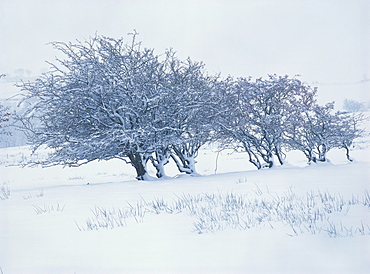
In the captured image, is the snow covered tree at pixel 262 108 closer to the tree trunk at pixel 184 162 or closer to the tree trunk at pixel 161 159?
the tree trunk at pixel 184 162

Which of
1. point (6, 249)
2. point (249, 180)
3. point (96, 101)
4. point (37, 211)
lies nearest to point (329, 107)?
point (249, 180)

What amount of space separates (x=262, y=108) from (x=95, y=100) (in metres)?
7.34

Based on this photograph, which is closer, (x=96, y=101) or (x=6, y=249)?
(x=6, y=249)

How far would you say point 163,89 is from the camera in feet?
41.3

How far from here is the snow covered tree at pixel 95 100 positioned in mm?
11664

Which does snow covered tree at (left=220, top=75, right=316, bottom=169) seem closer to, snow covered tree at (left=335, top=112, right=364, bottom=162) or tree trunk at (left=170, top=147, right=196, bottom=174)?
tree trunk at (left=170, top=147, right=196, bottom=174)

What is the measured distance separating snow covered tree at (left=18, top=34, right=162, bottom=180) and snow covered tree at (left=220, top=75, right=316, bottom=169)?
4.01 meters

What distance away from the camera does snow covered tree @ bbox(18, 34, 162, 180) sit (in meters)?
11.7

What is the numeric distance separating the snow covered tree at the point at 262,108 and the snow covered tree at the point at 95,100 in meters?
4.01

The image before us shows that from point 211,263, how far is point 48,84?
32.9 ft

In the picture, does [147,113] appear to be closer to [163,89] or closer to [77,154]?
[163,89]

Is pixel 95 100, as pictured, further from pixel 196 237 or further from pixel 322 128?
pixel 322 128

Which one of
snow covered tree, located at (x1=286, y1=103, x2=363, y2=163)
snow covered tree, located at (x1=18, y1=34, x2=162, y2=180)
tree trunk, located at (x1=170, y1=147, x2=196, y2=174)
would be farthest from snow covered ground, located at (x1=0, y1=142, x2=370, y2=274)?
snow covered tree, located at (x1=286, y1=103, x2=363, y2=163)

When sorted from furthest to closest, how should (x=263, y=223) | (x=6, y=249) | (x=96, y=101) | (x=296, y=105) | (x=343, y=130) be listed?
(x=343, y=130) < (x=296, y=105) < (x=96, y=101) < (x=263, y=223) < (x=6, y=249)
